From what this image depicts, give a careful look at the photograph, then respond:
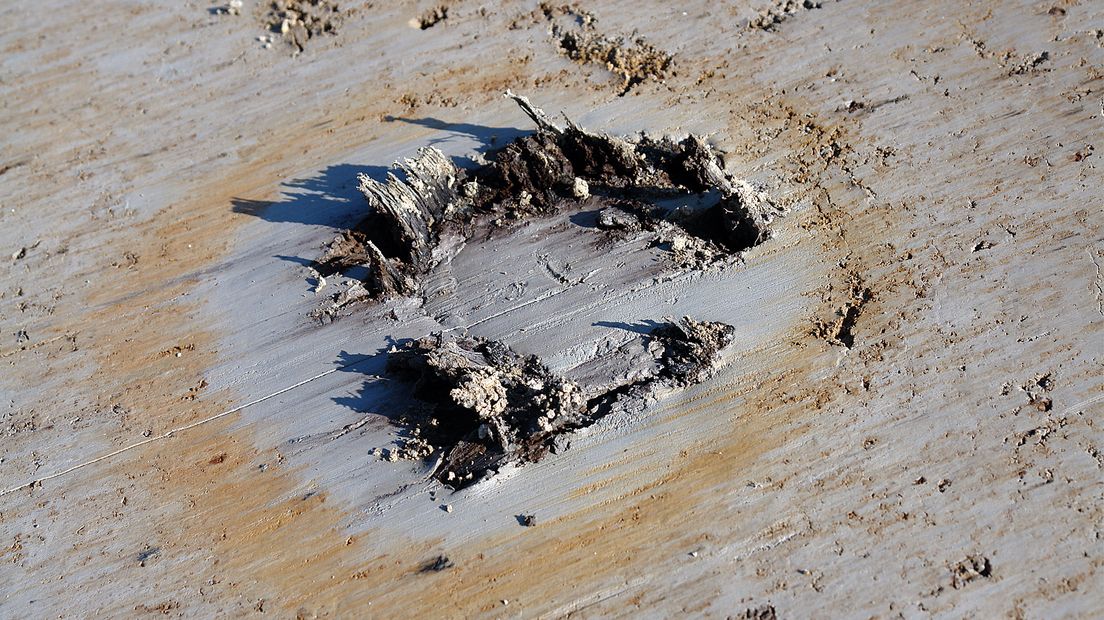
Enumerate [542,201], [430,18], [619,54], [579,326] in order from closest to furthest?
[579,326] → [542,201] → [619,54] → [430,18]

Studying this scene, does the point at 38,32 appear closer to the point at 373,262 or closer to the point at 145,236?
the point at 145,236

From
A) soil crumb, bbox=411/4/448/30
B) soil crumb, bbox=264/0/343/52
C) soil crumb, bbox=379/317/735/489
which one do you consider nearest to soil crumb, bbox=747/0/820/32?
soil crumb, bbox=411/4/448/30

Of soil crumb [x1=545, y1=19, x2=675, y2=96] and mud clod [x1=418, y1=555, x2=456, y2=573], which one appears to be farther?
soil crumb [x1=545, y1=19, x2=675, y2=96]

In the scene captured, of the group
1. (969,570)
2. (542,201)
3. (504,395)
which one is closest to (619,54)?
(542,201)

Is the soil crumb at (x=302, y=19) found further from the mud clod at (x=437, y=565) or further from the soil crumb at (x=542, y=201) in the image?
the mud clod at (x=437, y=565)

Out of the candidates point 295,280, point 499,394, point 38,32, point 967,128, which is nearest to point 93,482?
point 295,280

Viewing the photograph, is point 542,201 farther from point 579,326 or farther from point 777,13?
point 777,13

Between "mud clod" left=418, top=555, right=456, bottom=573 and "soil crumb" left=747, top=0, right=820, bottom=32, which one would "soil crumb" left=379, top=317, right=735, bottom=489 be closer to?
"mud clod" left=418, top=555, right=456, bottom=573
